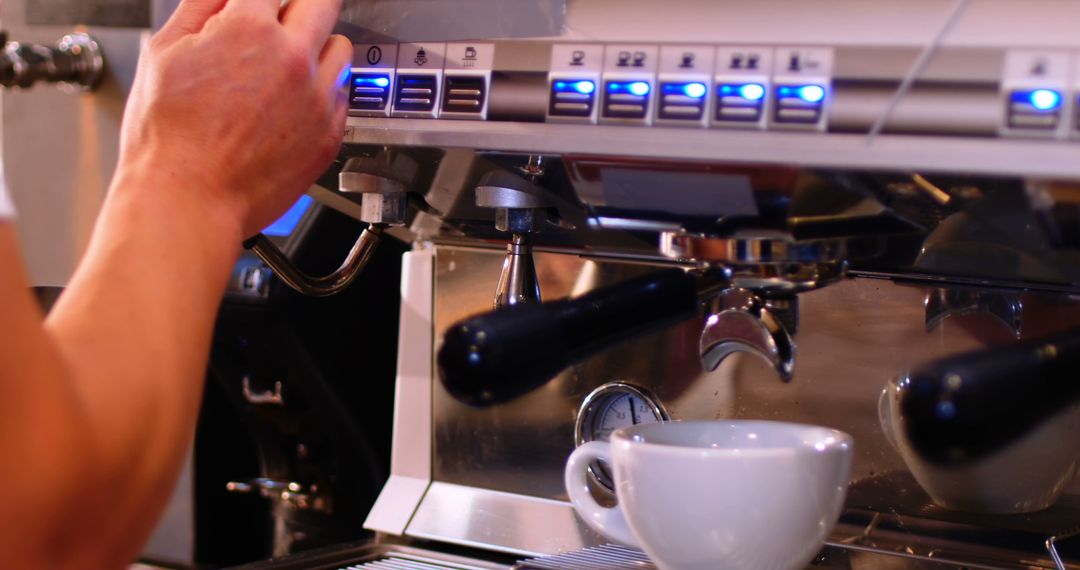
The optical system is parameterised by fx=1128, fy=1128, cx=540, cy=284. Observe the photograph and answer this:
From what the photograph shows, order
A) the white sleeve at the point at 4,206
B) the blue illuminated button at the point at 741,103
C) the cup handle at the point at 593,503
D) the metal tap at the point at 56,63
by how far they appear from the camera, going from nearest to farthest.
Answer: the white sleeve at the point at 4,206 < the blue illuminated button at the point at 741,103 < the cup handle at the point at 593,503 < the metal tap at the point at 56,63

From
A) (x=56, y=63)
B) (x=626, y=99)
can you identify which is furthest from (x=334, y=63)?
(x=56, y=63)

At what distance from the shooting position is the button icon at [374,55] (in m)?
0.49

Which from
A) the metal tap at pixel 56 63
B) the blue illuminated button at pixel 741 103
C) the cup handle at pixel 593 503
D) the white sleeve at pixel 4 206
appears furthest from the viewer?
the metal tap at pixel 56 63

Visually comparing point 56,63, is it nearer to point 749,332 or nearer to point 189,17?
point 189,17

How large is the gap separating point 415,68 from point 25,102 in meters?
0.79

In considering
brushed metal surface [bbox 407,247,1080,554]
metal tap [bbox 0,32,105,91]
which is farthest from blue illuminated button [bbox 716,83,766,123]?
metal tap [bbox 0,32,105,91]

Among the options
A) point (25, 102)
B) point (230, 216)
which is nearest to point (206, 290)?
point (230, 216)

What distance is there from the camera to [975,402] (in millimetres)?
347

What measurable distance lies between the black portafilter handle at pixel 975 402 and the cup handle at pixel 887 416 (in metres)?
0.20

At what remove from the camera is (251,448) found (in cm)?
94

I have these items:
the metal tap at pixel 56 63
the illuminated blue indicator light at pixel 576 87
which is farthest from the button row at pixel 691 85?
the metal tap at pixel 56 63

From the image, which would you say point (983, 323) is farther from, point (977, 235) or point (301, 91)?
point (301, 91)

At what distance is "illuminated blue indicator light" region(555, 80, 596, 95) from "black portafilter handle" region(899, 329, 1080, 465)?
0.53 ft

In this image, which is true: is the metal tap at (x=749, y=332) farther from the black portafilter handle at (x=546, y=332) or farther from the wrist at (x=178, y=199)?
the wrist at (x=178, y=199)
